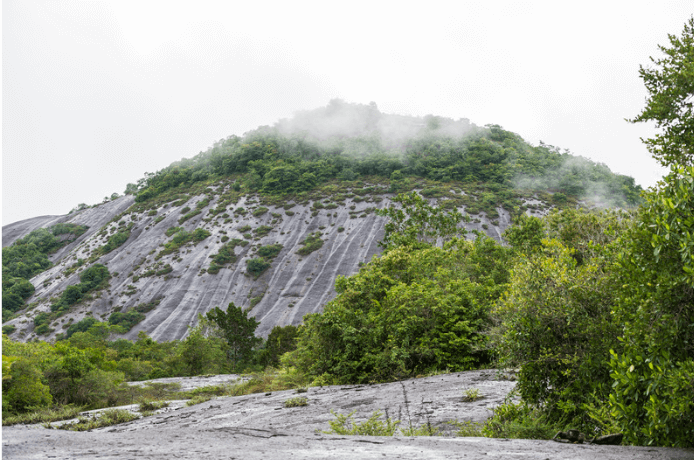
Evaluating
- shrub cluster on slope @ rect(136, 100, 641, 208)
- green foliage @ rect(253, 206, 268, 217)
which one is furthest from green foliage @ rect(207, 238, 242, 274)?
shrub cluster on slope @ rect(136, 100, 641, 208)

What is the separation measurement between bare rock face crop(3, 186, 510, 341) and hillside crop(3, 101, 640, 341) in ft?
0.78

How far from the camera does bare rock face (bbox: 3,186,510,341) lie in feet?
185

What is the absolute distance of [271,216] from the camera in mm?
77312

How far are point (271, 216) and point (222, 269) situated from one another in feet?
52.8

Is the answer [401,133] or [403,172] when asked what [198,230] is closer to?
[403,172]

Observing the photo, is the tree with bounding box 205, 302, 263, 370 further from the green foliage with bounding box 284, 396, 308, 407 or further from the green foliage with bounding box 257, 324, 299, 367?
the green foliage with bounding box 284, 396, 308, 407

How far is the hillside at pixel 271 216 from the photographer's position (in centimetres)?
5931

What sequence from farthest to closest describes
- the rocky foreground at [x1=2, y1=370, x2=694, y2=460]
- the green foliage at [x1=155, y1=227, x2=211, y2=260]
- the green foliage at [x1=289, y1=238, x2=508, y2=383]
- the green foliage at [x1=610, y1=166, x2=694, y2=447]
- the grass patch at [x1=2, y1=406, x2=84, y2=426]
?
the green foliage at [x1=155, y1=227, x2=211, y2=260] → the green foliage at [x1=289, y1=238, x2=508, y2=383] → the grass patch at [x1=2, y1=406, x2=84, y2=426] → the green foliage at [x1=610, y1=166, x2=694, y2=447] → the rocky foreground at [x1=2, y1=370, x2=694, y2=460]

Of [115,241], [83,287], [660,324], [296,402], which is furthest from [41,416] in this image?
[115,241]

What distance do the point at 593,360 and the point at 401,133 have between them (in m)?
119

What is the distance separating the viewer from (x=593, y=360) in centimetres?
704

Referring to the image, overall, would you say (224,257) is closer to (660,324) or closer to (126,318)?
(126,318)

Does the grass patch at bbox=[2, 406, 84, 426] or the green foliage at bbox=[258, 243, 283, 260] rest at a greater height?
the green foliage at bbox=[258, 243, 283, 260]

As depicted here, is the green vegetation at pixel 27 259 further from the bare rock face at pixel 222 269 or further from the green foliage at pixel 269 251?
the green foliage at pixel 269 251
